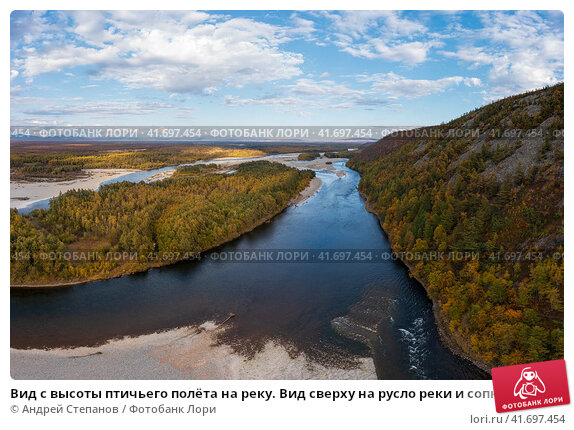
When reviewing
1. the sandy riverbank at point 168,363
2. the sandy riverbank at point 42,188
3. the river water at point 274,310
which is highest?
the sandy riverbank at point 42,188

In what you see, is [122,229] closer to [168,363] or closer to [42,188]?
[168,363]

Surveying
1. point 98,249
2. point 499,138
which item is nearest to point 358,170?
point 499,138

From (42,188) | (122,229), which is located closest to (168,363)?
(122,229)
